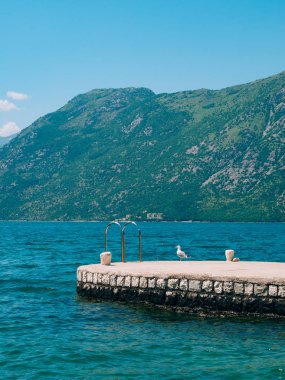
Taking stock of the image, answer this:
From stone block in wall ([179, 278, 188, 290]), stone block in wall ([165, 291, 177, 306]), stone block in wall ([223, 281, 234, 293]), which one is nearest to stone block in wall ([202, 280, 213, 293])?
stone block in wall ([223, 281, 234, 293])

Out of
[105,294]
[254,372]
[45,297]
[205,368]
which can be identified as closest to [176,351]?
[205,368]

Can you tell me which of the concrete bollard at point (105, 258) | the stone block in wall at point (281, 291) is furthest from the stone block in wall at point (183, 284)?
the concrete bollard at point (105, 258)

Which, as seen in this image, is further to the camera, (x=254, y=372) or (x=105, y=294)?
(x=105, y=294)

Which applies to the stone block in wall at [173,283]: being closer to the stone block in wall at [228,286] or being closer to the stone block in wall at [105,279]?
the stone block in wall at [228,286]

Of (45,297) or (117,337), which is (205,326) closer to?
(117,337)

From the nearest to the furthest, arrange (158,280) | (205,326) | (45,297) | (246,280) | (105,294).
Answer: (205,326)
(246,280)
(158,280)
(105,294)
(45,297)

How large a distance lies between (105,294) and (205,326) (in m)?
7.39

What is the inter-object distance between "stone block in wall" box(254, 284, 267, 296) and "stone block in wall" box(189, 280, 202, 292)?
2615mm

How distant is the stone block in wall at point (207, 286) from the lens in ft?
78.7

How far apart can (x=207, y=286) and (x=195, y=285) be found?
0.59m

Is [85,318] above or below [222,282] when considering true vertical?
below

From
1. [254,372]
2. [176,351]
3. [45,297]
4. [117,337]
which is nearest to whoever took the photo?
[254,372]

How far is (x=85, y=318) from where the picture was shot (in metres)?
23.7

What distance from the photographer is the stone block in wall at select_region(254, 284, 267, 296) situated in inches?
891
